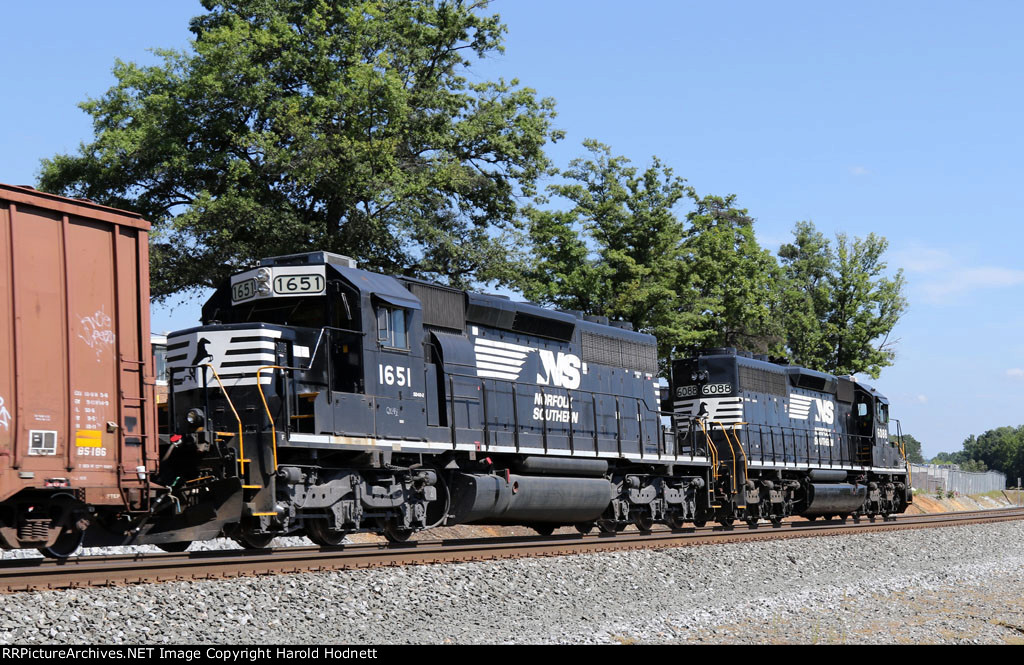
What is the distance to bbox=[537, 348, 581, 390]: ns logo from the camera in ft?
59.8

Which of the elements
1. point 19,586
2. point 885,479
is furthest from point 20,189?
point 885,479

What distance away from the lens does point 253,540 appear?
13.4 m

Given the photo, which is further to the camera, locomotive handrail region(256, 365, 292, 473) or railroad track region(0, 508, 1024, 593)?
locomotive handrail region(256, 365, 292, 473)

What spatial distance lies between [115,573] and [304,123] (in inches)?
646

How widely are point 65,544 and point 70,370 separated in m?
1.87

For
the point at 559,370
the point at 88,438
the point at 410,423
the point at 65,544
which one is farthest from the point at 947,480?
the point at 88,438

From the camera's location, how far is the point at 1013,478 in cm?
15362

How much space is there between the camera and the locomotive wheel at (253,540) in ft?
43.0

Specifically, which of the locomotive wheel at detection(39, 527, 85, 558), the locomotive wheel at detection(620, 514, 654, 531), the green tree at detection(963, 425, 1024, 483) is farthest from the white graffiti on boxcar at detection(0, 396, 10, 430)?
the green tree at detection(963, 425, 1024, 483)

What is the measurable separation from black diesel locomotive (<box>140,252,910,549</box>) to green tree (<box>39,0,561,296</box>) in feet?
24.9

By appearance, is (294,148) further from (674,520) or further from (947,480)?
(947,480)

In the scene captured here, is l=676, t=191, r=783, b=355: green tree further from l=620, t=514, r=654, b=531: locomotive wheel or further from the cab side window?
the cab side window

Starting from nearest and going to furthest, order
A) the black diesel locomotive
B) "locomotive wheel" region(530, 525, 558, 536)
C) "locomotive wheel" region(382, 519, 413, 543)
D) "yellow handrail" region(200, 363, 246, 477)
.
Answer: "yellow handrail" region(200, 363, 246, 477) → the black diesel locomotive → "locomotive wheel" region(382, 519, 413, 543) → "locomotive wheel" region(530, 525, 558, 536)

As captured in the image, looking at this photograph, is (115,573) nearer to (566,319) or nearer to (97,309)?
(97,309)
